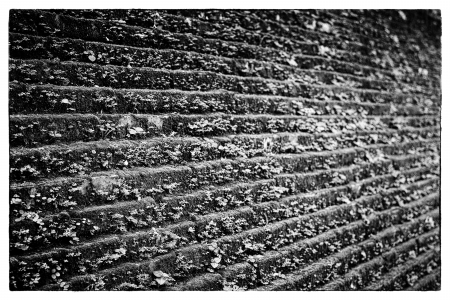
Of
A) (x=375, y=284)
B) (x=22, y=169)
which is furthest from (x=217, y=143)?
(x=375, y=284)

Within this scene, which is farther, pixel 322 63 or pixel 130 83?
pixel 322 63

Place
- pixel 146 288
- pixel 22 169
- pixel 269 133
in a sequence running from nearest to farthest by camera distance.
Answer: pixel 22 169 → pixel 146 288 → pixel 269 133

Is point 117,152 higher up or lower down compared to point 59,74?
lower down

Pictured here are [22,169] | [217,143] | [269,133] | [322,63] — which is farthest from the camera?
[322,63]

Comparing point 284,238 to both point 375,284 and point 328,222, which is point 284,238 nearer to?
point 328,222

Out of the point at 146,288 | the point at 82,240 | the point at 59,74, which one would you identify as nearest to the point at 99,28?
the point at 59,74
